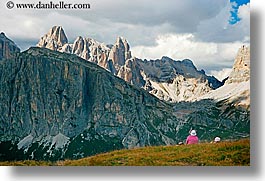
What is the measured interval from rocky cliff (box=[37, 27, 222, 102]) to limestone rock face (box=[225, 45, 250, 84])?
1.16 ft

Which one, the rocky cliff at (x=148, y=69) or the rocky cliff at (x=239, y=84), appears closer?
the rocky cliff at (x=239, y=84)

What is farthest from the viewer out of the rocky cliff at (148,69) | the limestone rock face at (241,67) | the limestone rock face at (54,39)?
the rocky cliff at (148,69)

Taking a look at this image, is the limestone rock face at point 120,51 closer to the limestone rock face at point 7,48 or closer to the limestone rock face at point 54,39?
the limestone rock face at point 54,39

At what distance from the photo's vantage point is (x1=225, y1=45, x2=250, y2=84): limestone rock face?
1058 cm

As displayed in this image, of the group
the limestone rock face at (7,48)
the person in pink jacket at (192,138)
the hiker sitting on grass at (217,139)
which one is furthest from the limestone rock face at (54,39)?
the hiker sitting on grass at (217,139)

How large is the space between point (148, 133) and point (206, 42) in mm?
1640

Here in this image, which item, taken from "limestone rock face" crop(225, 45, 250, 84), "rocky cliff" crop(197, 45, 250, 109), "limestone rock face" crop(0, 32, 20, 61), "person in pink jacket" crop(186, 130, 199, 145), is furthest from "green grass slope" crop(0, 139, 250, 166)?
"limestone rock face" crop(0, 32, 20, 61)

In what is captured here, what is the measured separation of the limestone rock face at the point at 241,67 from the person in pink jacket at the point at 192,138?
976 mm

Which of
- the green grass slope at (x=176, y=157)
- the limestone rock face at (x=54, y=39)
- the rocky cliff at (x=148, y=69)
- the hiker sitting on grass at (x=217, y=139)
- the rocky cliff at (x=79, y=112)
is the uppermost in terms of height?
the limestone rock face at (x=54, y=39)

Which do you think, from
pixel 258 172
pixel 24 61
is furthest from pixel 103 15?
pixel 258 172

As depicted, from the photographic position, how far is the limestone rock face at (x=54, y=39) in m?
10.9

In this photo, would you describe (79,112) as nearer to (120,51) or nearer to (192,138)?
(120,51)

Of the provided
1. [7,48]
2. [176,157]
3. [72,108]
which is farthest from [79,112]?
[176,157]

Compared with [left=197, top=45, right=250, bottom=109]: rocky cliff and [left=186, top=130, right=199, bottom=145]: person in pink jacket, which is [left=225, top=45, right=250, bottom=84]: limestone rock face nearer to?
[left=197, top=45, right=250, bottom=109]: rocky cliff
